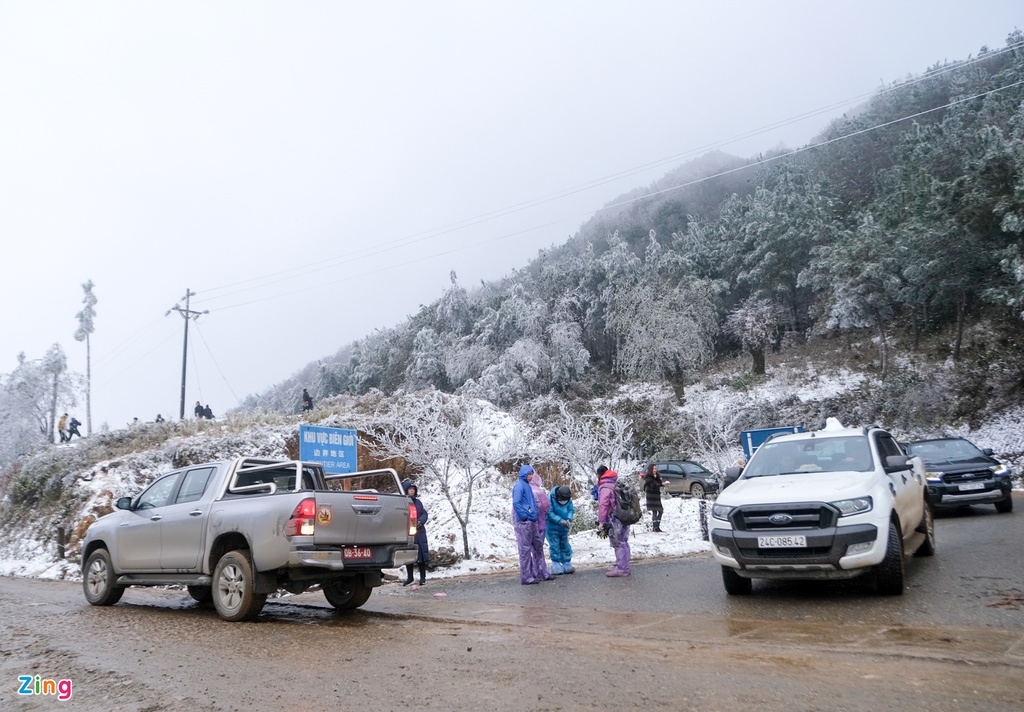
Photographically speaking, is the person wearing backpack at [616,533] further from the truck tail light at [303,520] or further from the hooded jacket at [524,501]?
the truck tail light at [303,520]

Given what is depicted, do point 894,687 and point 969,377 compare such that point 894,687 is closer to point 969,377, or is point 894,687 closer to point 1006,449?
point 1006,449

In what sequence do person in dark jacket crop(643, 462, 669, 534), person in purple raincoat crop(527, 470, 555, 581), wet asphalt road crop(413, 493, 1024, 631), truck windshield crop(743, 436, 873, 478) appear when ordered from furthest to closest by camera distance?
person in dark jacket crop(643, 462, 669, 534) → person in purple raincoat crop(527, 470, 555, 581) → truck windshield crop(743, 436, 873, 478) → wet asphalt road crop(413, 493, 1024, 631)

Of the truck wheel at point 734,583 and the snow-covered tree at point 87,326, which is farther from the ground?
the snow-covered tree at point 87,326

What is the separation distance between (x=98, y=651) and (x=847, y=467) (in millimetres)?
8006

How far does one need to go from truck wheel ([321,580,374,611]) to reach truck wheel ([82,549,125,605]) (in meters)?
3.10

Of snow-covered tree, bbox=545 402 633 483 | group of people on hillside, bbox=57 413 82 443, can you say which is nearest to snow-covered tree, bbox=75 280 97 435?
group of people on hillside, bbox=57 413 82 443

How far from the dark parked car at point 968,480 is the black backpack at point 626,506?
7.72m

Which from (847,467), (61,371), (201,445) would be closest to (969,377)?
(847,467)

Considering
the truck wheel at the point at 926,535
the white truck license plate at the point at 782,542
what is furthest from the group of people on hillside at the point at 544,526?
the truck wheel at the point at 926,535

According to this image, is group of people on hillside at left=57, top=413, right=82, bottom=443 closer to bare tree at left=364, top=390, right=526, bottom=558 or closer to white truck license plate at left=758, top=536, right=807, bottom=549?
bare tree at left=364, top=390, right=526, bottom=558

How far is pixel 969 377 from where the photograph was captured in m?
29.7

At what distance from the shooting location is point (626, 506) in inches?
414

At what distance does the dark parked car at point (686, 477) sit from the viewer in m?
26.0

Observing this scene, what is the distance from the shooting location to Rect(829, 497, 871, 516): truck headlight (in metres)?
7.12
